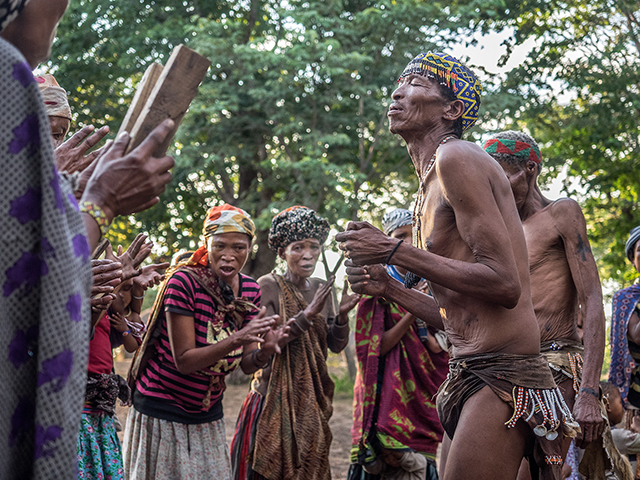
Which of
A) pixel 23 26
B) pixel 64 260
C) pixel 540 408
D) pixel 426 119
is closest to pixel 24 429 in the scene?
pixel 64 260

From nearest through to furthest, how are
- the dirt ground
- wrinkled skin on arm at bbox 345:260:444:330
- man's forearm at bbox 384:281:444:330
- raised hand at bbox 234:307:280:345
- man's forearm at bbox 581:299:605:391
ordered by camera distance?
wrinkled skin on arm at bbox 345:260:444:330 < man's forearm at bbox 384:281:444:330 < man's forearm at bbox 581:299:605:391 < raised hand at bbox 234:307:280:345 < the dirt ground

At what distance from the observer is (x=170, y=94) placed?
1.63 metres

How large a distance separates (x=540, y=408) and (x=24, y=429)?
1888 millimetres

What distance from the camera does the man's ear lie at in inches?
111

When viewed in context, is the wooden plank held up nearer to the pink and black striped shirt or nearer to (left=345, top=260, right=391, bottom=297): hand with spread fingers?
(left=345, top=260, right=391, bottom=297): hand with spread fingers

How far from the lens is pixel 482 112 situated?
1259 cm

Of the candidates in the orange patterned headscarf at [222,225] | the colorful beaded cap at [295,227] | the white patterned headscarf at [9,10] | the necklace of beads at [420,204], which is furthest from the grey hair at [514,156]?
the white patterned headscarf at [9,10]

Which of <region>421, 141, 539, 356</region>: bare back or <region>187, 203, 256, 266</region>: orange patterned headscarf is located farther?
<region>187, 203, 256, 266</region>: orange patterned headscarf

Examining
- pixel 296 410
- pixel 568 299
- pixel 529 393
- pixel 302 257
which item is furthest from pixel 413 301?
pixel 302 257

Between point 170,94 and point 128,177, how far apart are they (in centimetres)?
26

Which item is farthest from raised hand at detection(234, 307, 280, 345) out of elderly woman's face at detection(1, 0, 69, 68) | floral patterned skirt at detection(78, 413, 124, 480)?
elderly woman's face at detection(1, 0, 69, 68)

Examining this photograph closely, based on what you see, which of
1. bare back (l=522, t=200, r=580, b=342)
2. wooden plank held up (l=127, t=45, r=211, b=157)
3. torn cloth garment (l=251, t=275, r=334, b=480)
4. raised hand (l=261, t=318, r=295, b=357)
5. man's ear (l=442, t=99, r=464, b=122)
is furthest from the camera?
torn cloth garment (l=251, t=275, r=334, b=480)

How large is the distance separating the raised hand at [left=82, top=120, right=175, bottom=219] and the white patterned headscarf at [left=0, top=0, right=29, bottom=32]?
358mm

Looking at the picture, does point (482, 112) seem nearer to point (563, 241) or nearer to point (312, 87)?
point (312, 87)
